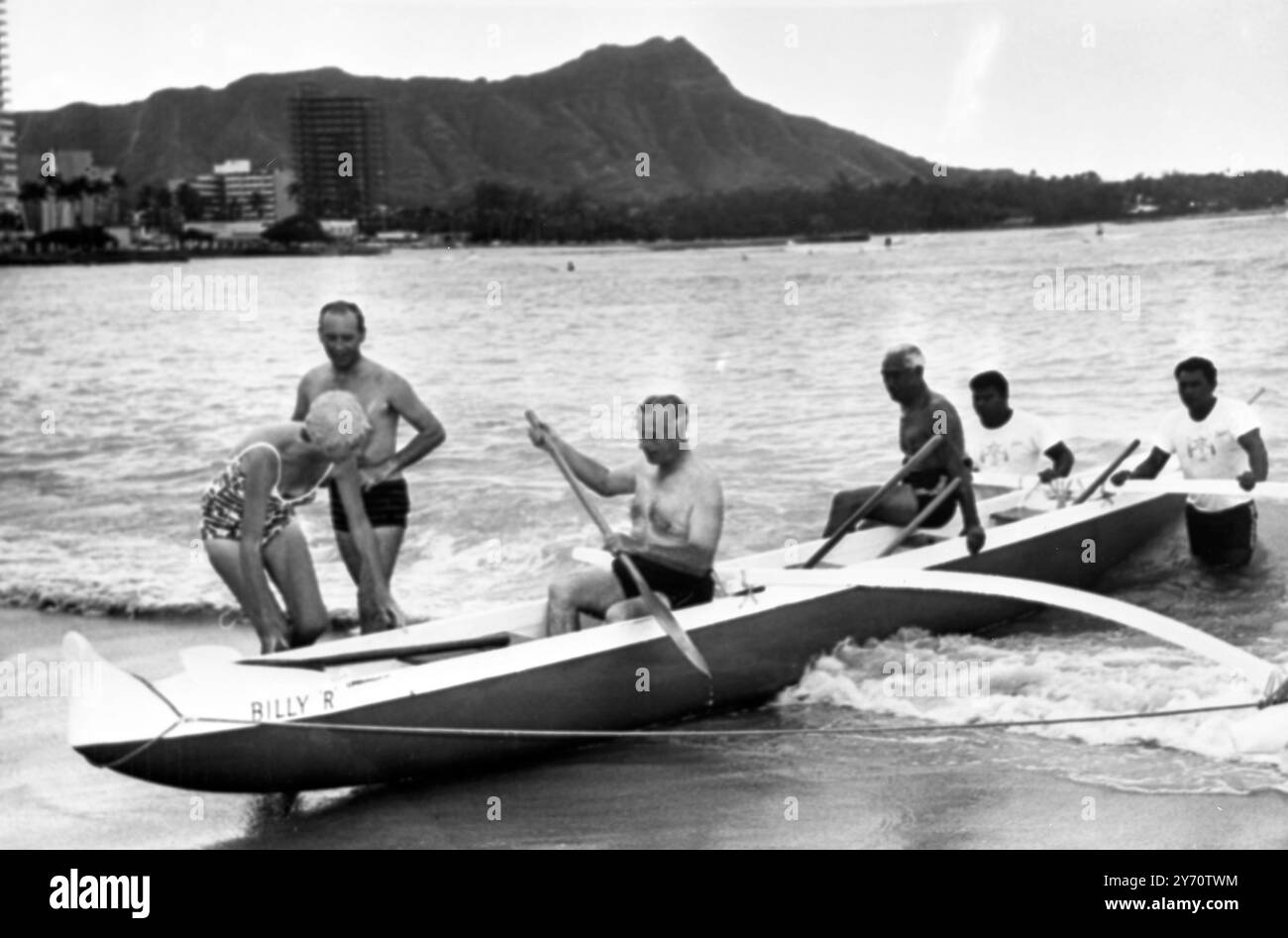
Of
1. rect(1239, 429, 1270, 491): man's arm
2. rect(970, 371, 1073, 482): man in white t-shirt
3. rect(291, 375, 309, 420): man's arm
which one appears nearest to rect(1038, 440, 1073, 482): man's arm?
rect(970, 371, 1073, 482): man in white t-shirt

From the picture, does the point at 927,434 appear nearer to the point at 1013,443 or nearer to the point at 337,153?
the point at 1013,443

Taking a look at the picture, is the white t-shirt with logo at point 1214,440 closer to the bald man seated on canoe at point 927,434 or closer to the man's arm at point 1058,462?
the man's arm at point 1058,462

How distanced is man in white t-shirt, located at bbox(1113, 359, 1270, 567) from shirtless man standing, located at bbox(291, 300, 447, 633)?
311 cm

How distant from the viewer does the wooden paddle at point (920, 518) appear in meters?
6.11

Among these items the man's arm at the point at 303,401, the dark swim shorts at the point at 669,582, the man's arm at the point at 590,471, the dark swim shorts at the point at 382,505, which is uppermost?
the man's arm at the point at 303,401

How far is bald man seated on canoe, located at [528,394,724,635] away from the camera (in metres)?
5.12

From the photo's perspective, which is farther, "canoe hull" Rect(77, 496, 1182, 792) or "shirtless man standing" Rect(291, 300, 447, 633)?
"shirtless man standing" Rect(291, 300, 447, 633)

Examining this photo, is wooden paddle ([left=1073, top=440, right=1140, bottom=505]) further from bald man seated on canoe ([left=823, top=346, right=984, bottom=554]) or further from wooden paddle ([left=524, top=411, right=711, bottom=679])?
wooden paddle ([left=524, top=411, right=711, bottom=679])

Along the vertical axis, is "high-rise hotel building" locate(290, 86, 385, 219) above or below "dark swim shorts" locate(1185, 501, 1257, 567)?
above

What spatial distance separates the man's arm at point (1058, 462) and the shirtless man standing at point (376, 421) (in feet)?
9.31

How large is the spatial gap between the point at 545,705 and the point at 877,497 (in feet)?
5.27

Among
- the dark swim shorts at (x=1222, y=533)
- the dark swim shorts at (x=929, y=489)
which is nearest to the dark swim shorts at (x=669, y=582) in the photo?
the dark swim shorts at (x=929, y=489)

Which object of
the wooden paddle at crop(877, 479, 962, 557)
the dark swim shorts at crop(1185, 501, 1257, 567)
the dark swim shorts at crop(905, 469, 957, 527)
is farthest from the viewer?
the dark swim shorts at crop(1185, 501, 1257, 567)

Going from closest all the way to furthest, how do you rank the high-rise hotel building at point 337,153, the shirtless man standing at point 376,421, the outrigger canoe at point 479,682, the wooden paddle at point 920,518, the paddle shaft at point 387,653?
the outrigger canoe at point 479,682 < the paddle shaft at point 387,653 < the shirtless man standing at point 376,421 < the wooden paddle at point 920,518 < the high-rise hotel building at point 337,153
